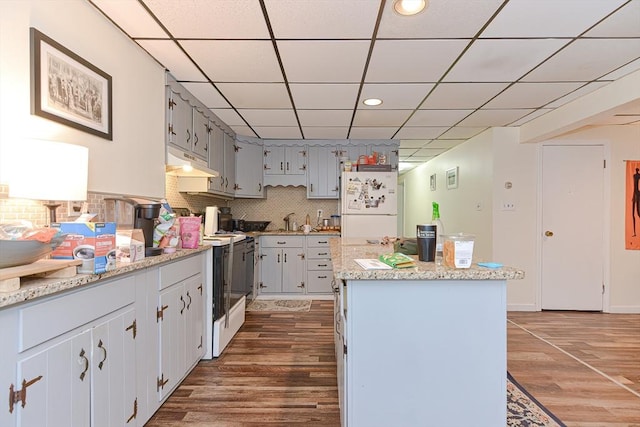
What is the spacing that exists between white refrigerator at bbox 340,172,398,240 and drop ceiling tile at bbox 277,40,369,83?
1917mm

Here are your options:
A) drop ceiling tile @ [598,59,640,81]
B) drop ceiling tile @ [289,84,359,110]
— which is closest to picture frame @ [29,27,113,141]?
drop ceiling tile @ [289,84,359,110]

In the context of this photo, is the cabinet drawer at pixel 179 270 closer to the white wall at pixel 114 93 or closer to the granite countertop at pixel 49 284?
the granite countertop at pixel 49 284

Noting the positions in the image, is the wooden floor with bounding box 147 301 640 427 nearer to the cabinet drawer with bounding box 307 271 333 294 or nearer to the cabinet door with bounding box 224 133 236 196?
the cabinet drawer with bounding box 307 271 333 294

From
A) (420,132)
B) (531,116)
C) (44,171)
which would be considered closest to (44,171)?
(44,171)

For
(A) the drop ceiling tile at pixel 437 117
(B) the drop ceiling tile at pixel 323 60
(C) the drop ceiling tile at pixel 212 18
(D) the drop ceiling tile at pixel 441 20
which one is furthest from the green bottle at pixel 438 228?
(A) the drop ceiling tile at pixel 437 117

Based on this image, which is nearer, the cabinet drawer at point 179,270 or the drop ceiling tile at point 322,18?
the drop ceiling tile at point 322,18

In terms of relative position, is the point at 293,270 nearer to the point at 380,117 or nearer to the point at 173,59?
the point at 380,117

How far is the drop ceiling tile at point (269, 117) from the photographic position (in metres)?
3.59

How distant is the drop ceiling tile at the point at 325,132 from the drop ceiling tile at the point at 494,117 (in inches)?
58.1

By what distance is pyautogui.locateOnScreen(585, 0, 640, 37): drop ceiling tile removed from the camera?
1.78 m

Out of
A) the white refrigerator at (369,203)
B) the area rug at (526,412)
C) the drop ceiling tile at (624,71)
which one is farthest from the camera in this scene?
the white refrigerator at (369,203)

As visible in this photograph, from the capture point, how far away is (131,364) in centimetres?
164

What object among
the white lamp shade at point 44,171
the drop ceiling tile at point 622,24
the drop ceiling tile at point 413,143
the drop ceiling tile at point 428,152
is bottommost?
the white lamp shade at point 44,171

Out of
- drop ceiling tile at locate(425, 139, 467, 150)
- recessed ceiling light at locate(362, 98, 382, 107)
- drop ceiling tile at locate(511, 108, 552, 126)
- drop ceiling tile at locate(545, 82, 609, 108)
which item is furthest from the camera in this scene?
drop ceiling tile at locate(425, 139, 467, 150)
